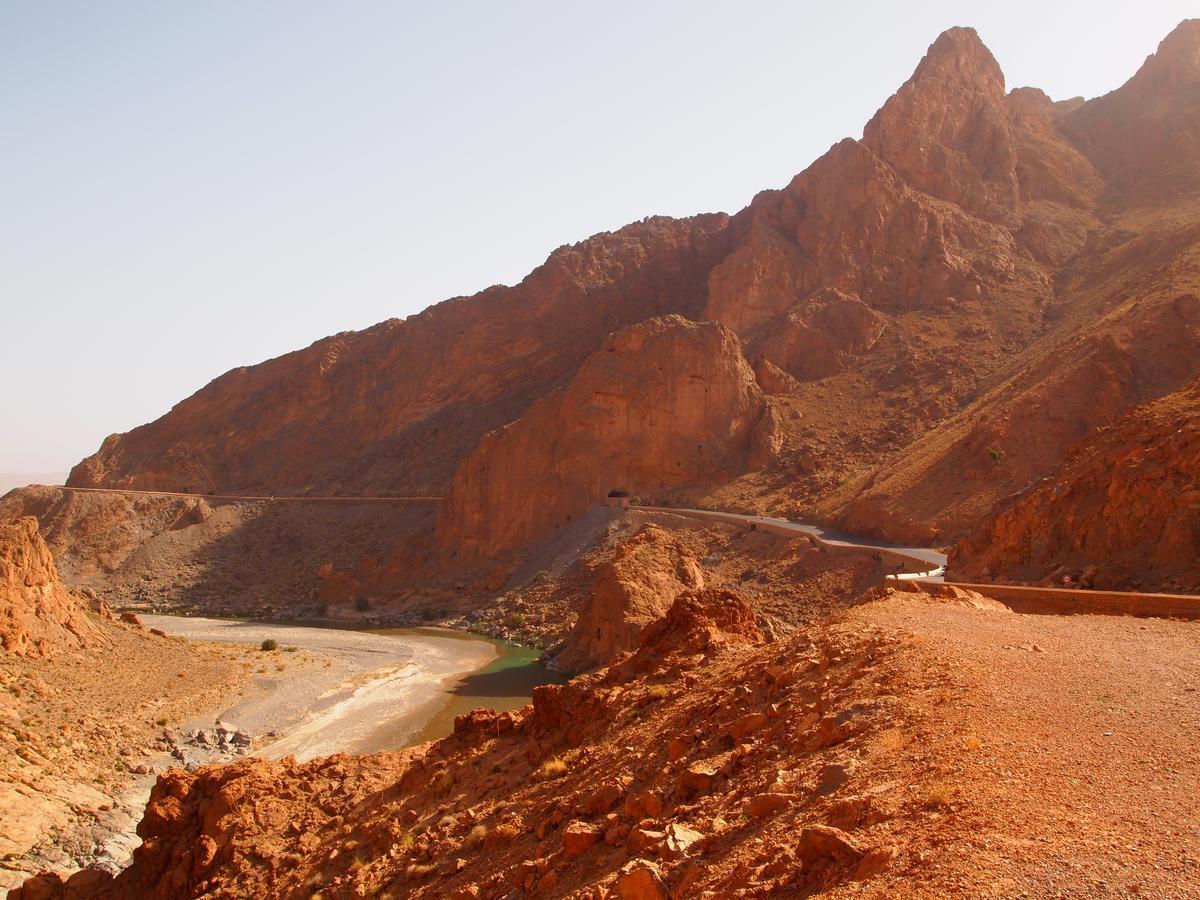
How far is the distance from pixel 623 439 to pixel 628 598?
23779 millimetres

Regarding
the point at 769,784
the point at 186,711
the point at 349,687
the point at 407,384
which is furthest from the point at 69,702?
the point at 407,384

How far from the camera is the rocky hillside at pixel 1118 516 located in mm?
21516

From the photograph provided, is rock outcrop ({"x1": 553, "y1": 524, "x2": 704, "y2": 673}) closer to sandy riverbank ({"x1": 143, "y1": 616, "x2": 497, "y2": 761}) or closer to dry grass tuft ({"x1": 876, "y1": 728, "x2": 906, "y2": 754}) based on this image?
sandy riverbank ({"x1": 143, "y1": 616, "x2": 497, "y2": 761})

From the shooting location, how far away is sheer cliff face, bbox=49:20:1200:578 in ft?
151

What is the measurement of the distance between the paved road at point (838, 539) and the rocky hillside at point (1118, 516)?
10.8 feet

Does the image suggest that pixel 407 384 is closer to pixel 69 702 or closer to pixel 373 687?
pixel 373 687

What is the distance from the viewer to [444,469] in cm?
7388

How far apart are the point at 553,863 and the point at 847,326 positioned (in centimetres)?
5810

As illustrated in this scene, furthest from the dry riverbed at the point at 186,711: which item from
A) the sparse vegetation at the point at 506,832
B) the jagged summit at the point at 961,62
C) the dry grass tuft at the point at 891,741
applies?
the jagged summit at the point at 961,62

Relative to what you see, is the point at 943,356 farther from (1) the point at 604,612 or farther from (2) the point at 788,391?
(1) the point at 604,612

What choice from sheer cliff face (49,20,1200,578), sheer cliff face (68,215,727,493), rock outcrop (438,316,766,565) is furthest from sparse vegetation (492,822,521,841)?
sheer cliff face (68,215,727,493)

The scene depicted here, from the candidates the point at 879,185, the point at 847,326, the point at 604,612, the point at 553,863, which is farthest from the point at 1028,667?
the point at 879,185

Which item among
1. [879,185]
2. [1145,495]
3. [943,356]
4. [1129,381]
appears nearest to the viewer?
[1145,495]

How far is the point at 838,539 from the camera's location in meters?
42.4
